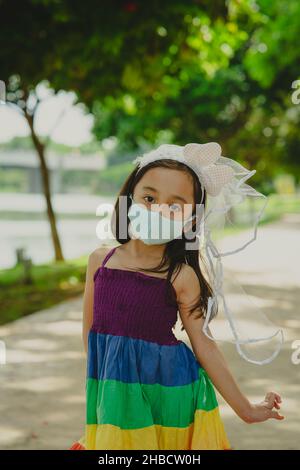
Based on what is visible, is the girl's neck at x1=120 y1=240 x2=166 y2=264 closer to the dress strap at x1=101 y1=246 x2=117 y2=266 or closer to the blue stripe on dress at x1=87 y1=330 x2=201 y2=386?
the dress strap at x1=101 y1=246 x2=117 y2=266

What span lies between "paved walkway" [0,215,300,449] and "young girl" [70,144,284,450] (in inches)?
89.8

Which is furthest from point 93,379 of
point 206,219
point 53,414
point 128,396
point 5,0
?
point 5,0

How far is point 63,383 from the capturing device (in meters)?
6.10

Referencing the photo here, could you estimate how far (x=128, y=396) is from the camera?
95.1 inches

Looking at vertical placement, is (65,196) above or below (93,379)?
below

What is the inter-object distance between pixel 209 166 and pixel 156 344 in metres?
0.56

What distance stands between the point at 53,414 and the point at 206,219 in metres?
3.05

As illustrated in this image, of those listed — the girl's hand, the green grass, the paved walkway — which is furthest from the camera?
the green grass

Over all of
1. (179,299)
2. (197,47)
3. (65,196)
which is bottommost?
(65,196)

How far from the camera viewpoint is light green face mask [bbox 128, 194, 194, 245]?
2.46m

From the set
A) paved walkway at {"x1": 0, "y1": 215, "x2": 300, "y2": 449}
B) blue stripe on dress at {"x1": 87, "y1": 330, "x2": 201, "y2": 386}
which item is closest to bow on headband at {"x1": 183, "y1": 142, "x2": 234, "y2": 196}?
blue stripe on dress at {"x1": 87, "y1": 330, "x2": 201, "y2": 386}

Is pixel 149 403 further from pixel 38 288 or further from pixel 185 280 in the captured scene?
pixel 38 288

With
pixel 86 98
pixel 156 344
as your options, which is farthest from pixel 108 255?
pixel 86 98
